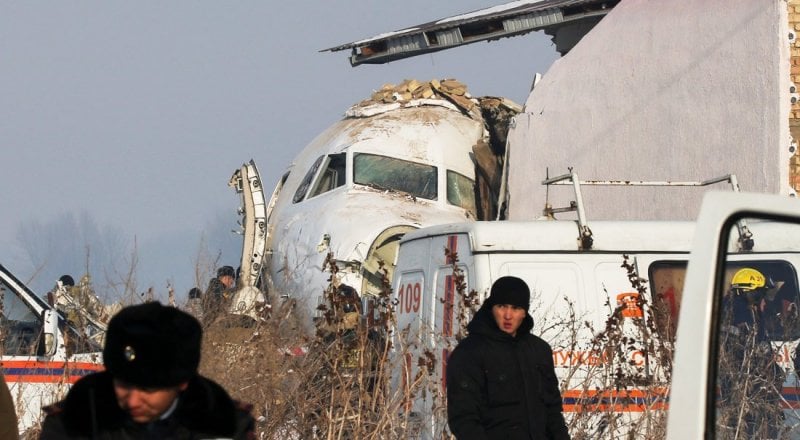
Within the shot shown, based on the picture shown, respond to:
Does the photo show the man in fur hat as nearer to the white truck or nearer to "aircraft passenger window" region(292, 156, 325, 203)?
the white truck

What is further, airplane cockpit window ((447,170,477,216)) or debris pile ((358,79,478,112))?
debris pile ((358,79,478,112))

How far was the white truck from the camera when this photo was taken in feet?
29.5

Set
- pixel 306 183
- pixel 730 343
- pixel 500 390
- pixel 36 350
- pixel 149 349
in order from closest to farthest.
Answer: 1. pixel 149 349
2. pixel 730 343
3. pixel 500 390
4. pixel 36 350
5. pixel 306 183

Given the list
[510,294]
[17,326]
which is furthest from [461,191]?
[510,294]

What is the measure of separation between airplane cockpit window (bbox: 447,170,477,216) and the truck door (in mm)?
13225

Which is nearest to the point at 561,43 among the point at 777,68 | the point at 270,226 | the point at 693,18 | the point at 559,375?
the point at 270,226

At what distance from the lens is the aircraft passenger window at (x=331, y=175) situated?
1756 cm

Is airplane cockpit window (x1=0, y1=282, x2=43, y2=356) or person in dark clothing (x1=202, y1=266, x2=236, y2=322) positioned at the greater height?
person in dark clothing (x1=202, y1=266, x2=236, y2=322)

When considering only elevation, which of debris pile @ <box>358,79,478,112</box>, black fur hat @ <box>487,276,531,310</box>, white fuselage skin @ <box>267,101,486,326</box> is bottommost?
black fur hat @ <box>487,276,531,310</box>

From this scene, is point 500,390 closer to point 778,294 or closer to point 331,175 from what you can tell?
point 778,294

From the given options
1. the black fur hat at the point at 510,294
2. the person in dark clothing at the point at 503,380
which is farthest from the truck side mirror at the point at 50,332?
the black fur hat at the point at 510,294

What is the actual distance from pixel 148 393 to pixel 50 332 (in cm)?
716

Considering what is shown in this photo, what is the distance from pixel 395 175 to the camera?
56.7 ft

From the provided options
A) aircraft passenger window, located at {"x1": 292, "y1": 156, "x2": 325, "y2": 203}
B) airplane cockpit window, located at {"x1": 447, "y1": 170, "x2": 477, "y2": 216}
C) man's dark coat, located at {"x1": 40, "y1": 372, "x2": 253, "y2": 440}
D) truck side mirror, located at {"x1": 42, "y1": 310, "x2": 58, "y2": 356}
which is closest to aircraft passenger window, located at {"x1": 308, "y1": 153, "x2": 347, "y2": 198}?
aircraft passenger window, located at {"x1": 292, "y1": 156, "x2": 325, "y2": 203}
